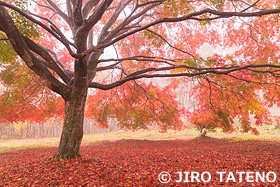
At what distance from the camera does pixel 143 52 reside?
9.93m

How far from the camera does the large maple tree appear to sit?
437 centimetres

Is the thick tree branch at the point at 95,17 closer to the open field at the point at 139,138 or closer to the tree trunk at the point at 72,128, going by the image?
the tree trunk at the point at 72,128

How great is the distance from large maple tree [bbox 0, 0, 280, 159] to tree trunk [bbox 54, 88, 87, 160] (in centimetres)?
3

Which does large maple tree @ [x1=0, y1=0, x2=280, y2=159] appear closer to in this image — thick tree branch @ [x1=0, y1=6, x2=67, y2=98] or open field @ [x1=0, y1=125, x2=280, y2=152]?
thick tree branch @ [x1=0, y1=6, x2=67, y2=98]

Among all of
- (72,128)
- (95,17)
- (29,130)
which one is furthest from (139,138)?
(29,130)

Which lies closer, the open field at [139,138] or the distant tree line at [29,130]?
the open field at [139,138]

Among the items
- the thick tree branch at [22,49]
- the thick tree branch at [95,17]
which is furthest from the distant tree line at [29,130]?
the thick tree branch at [95,17]

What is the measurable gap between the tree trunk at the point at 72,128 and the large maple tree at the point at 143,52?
0.09 feet

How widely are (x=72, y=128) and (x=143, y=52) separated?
649 centimetres

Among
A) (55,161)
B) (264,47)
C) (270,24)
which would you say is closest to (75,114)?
(55,161)

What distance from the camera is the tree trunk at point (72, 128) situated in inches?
187

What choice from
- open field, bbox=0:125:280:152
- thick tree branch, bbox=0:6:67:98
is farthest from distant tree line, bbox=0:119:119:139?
thick tree branch, bbox=0:6:67:98

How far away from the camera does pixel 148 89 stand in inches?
403

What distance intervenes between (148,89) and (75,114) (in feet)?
19.3
